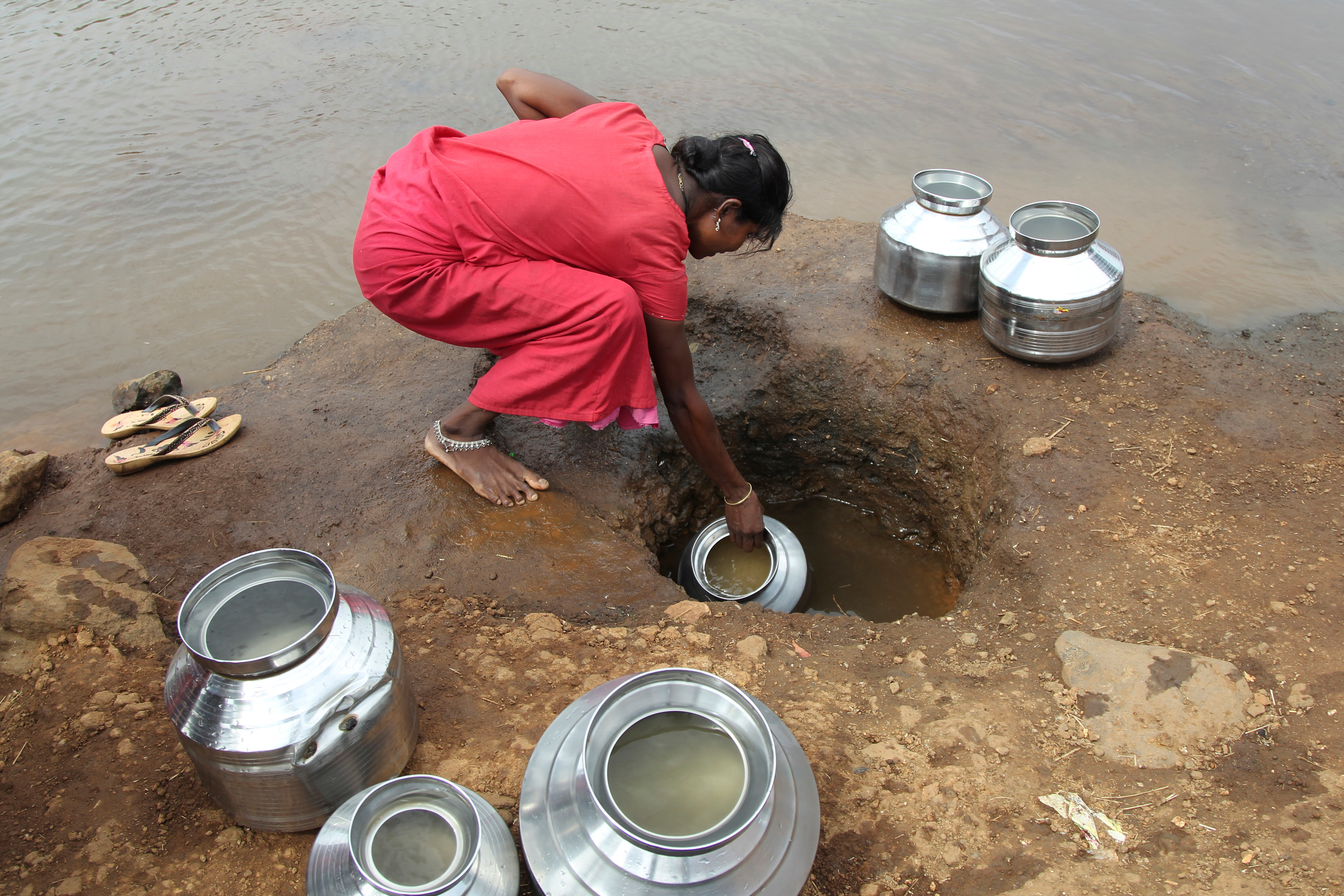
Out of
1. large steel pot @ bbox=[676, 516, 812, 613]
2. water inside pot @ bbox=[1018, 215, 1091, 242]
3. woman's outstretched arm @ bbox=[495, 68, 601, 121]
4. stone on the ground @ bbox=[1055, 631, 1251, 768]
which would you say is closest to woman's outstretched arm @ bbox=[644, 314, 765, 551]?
large steel pot @ bbox=[676, 516, 812, 613]

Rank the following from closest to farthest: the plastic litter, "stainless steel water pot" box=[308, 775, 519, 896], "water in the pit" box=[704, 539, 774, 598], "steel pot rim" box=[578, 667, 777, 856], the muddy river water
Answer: "steel pot rim" box=[578, 667, 777, 856] < "stainless steel water pot" box=[308, 775, 519, 896] < the plastic litter < "water in the pit" box=[704, 539, 774, 598] < the muddy river water

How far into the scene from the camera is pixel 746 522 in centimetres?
304

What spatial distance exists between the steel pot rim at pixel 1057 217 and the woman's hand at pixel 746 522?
143cm

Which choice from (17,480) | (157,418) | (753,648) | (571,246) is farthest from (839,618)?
(17,480)

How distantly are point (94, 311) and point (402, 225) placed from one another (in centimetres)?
332

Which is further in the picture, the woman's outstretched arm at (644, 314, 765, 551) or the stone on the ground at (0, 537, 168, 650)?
the woman's outstretched arm at (644, 314, 765, 551)

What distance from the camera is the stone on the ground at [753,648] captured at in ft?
7.70

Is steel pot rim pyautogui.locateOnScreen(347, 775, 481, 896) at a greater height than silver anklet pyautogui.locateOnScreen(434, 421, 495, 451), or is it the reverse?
steel pot rim pyautogui.locateOnScreen(347, 775, 481, 896)

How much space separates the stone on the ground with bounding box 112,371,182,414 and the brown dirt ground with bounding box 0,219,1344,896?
663 millimetres

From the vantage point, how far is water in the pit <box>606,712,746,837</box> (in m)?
1.48

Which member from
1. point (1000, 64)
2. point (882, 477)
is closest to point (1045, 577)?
point (882, 477)

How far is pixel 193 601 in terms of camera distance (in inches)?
66.1

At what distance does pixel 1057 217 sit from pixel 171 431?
3642 mm

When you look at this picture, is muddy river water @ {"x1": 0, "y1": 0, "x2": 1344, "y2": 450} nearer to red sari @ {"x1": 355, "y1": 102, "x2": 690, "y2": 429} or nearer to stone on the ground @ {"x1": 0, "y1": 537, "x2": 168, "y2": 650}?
stone on the ground @ {"x1": 0, "y1": 537, "x2": 168, "y2": 650}
